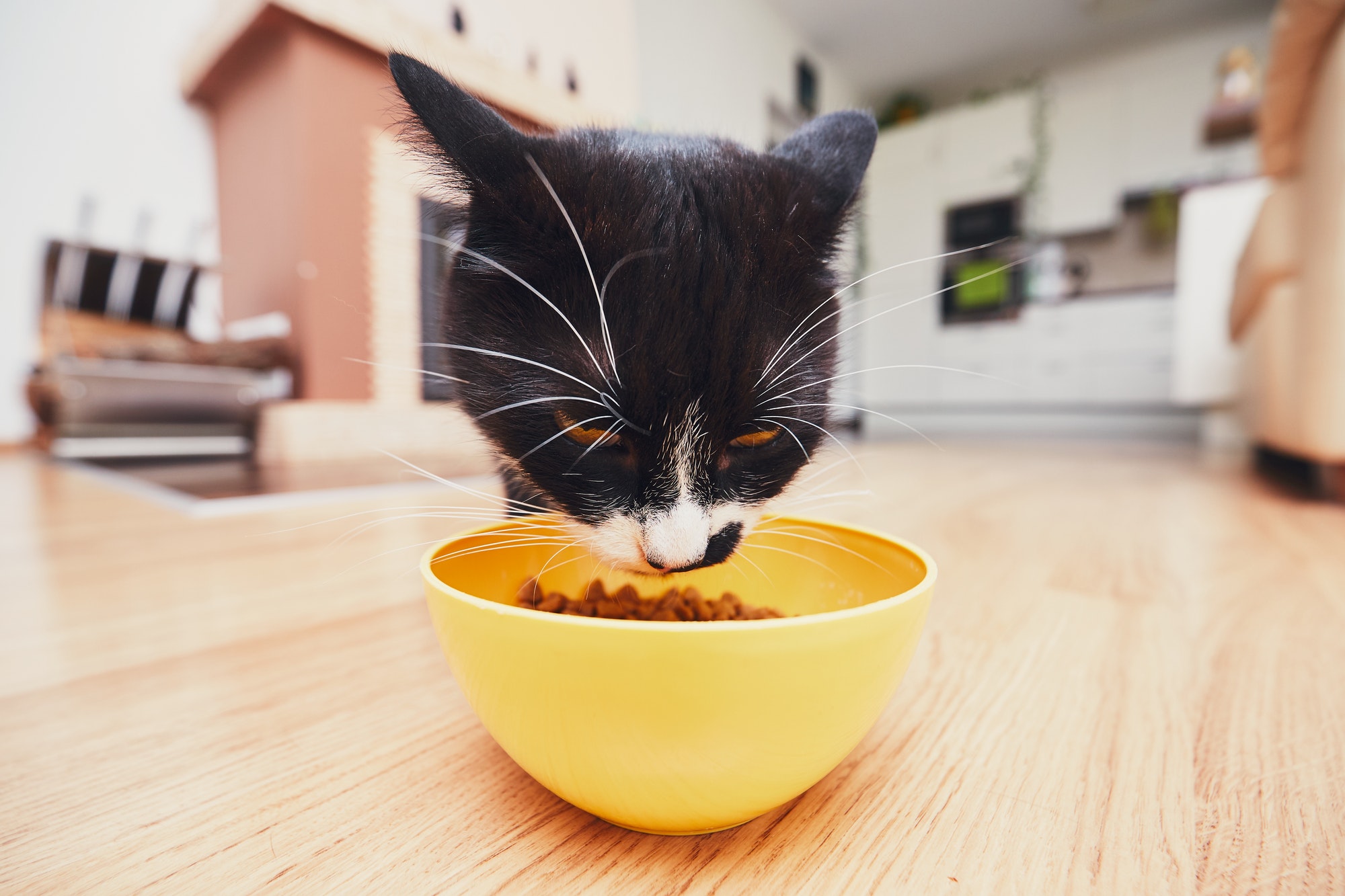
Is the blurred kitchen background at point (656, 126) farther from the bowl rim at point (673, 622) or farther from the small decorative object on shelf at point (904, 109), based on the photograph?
the bowl rim at point (673, 622)

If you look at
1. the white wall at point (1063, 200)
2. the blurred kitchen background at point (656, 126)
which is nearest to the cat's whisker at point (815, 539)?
the blurred kitchen background at point (656, 126)

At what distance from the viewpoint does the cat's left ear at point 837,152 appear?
0.51 meters

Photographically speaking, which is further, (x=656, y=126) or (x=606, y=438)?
(x=656, y=126)

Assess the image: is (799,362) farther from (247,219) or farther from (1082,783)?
(247,219)

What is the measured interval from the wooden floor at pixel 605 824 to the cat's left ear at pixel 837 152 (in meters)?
0.42

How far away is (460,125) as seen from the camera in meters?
0.41

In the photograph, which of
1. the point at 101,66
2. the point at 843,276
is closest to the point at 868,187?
the point at 843,276

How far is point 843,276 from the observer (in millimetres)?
559

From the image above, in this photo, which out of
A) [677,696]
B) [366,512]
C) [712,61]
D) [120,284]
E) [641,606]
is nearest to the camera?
[677,696]

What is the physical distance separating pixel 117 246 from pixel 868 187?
4.24 m

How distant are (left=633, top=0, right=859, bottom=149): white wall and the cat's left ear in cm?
295

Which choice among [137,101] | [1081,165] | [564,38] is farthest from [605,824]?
[1081,165]

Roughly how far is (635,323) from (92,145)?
449cm

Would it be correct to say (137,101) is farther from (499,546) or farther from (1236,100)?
(1236,100)
